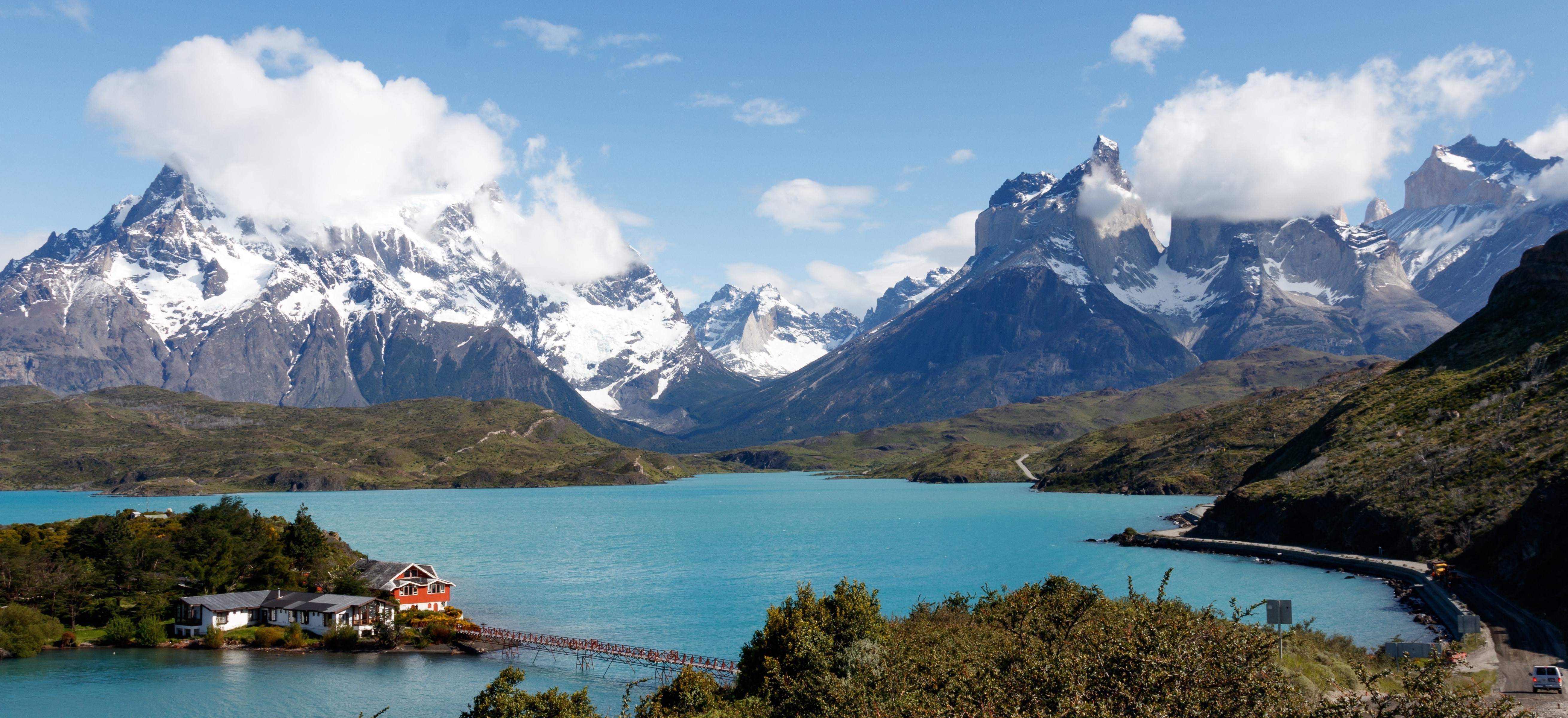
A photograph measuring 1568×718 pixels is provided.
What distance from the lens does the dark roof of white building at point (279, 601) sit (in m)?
94.8

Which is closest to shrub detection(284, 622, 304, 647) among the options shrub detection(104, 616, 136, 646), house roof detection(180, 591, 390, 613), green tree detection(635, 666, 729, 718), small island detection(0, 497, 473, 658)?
small island detection(0, 497, 473, 658)

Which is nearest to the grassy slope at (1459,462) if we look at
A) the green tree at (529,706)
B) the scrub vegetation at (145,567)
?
the green tree at (529,706)

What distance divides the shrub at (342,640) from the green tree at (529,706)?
52366 mm

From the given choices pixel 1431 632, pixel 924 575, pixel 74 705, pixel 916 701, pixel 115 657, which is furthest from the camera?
pixel 924 575

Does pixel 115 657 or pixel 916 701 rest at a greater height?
pixel 916 701

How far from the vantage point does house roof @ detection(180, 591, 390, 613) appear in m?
94.8

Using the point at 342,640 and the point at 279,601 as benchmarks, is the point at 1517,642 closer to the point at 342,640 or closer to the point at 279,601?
the point at 342,640

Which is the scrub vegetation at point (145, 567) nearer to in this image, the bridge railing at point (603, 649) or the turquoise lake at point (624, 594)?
the turquoise lake at point (624, 594)

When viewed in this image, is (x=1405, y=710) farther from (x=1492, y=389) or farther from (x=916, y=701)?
(x=1492, y=389)

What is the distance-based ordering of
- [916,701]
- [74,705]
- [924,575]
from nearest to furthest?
1. [916,701]
2. [74,705]
3. [924,575]

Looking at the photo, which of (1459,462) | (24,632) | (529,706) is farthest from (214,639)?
(1459,462)

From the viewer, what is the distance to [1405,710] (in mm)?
21766

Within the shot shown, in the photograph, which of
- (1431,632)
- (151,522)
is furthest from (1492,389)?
(151,522)

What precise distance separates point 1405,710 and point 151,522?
5377 inches
